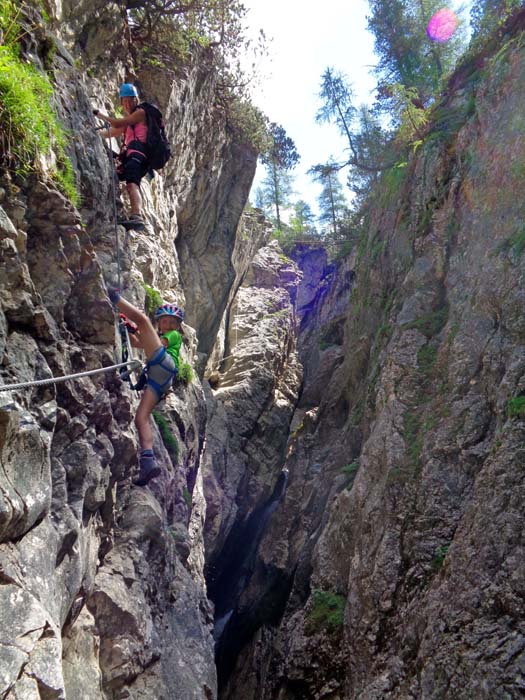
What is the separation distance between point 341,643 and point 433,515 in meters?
2.85

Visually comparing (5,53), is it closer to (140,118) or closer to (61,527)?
(140,118)

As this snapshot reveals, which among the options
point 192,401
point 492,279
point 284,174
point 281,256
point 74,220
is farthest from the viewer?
point 284,174

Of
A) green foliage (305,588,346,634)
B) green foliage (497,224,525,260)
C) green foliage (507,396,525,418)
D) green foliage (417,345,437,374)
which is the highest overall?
green foliage (497,224,525,260)

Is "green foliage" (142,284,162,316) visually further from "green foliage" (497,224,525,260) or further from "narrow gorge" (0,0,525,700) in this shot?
"green foliage" (497,224,525,260)

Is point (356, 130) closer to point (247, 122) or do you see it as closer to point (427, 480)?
point (247, 122)

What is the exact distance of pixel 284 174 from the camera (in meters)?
39.2

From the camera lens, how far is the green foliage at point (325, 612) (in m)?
9.69

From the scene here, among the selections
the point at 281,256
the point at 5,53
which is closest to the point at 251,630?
the point at 5,53

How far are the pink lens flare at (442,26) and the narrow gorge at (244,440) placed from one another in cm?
515

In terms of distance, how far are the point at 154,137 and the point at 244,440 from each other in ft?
38.2

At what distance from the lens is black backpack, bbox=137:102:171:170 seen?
28.4 feet

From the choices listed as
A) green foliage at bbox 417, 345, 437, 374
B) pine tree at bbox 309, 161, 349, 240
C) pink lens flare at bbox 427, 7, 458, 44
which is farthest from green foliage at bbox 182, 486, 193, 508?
pine tree at bbox 309, 161, 349, 240

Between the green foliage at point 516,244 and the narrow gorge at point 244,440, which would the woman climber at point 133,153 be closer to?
the narrow gorge at point 244,440

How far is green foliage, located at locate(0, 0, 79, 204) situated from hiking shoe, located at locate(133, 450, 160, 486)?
11.4 ft
